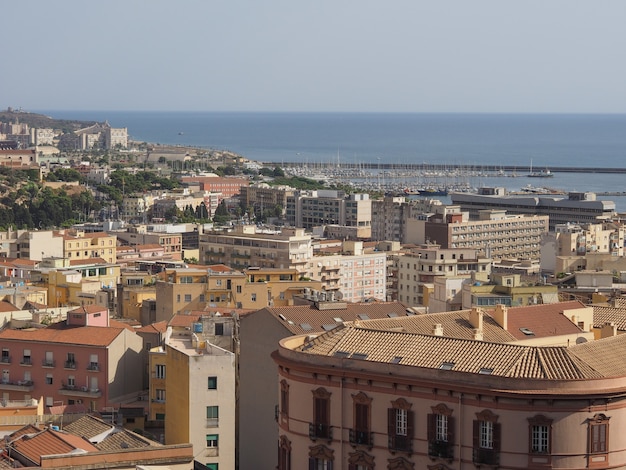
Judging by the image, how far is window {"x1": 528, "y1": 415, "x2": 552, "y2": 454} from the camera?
61.6 feet

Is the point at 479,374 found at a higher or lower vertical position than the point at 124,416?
higher

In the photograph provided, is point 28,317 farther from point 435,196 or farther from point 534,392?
point 435,196

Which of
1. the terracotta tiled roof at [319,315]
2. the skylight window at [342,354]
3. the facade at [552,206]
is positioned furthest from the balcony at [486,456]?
the facade at [552,206]

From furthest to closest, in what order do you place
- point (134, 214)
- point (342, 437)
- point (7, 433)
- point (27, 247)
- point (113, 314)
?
point (134, 214)
point (27, 247)
point (113, 314)
point (7, 433)
point (342, 437)

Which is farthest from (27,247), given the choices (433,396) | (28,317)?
(433,396)

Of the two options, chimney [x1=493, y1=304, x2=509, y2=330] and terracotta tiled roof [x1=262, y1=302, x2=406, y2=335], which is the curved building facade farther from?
terracotta tiled roof [x1=262, y1=302, x2=406, y2=335]

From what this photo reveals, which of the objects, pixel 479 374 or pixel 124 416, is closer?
pixel 479 374

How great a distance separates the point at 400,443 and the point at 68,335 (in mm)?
10832

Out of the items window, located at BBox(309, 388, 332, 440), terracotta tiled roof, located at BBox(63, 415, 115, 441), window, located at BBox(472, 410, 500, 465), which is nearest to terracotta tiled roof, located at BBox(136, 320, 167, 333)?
terracotta tiled roof, located at BBox(63, 415, 115, 441)

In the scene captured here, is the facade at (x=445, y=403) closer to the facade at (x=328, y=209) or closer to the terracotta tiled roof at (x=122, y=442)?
the terracotta tiled roof at (x=122, y=442)

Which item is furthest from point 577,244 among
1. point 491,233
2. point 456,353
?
point 456,353

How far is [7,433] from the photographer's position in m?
22.8

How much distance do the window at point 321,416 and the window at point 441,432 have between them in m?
1.50

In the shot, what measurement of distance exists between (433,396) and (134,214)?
79593mm
